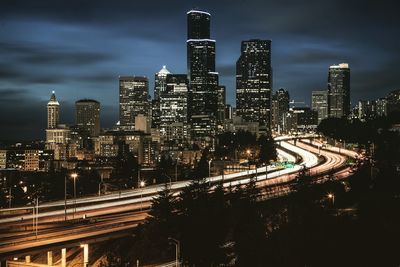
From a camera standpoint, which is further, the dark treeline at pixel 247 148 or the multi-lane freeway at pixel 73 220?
the dark treeline at pixel 247 148

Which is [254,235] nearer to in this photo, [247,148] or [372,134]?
[372,134]

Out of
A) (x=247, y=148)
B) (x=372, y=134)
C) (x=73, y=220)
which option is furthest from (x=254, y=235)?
(x=247, y=148)

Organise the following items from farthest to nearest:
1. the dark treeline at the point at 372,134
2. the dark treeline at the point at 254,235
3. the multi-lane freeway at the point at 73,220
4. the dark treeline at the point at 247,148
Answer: the dark treeline at the point at 247,148 → the dark treeline at the point at 372,134 → the dark treeline at the point at 254,235 → the multi-lane freeway at the point at 73,220

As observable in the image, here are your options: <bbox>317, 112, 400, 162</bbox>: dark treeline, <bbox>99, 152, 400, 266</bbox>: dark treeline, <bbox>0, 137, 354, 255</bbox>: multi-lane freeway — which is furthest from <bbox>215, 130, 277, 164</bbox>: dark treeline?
<bbox>99, 152, 400, 266</bbox>: dark treeline

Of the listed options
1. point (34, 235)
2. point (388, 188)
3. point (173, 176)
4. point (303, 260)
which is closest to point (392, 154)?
point (388, 188)

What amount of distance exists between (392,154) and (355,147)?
127ft

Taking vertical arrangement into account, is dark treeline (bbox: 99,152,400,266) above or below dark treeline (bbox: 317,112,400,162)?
below

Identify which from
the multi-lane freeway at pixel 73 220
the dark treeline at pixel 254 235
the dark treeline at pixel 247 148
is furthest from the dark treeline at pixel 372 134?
the dark treeline at pixel 254 235

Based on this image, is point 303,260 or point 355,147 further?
point 355,147

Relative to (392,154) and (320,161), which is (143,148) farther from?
(392,154)

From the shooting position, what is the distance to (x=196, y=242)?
32938mm

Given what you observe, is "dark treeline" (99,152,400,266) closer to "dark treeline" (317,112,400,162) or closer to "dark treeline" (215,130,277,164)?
"dark treeline" (317,112,400,162)

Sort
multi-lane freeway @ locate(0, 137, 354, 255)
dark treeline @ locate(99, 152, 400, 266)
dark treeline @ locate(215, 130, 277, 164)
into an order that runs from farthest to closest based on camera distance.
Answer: dark treeline @ locate(215, 130, 277, 164) → dark treeline @ locate(99, 152, 400, 266) → multi-lane freeway @ locate(0, 137, 354, 255)

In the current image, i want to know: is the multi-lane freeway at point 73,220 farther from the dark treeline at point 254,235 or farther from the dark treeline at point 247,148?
the dark treeline at point 247,148
